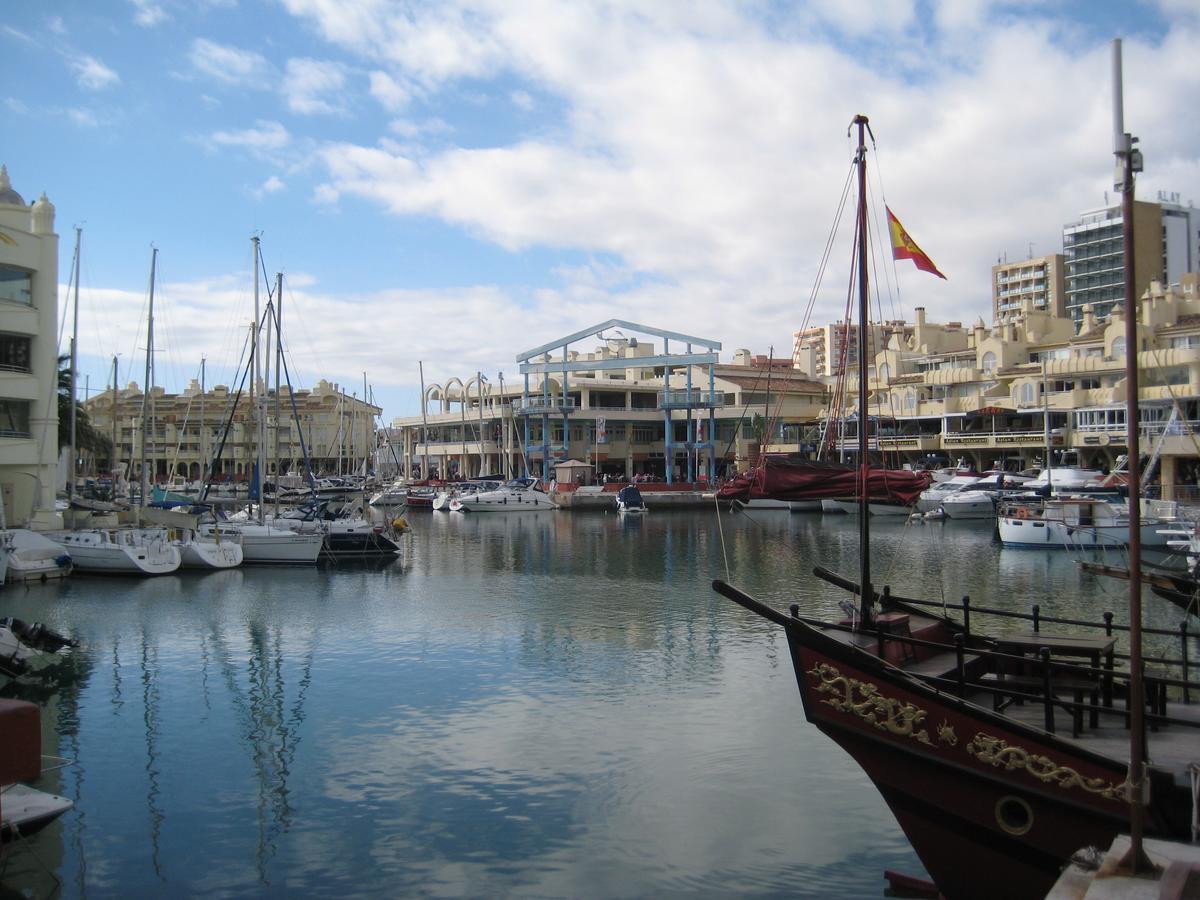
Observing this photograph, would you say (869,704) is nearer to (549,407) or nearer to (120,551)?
(120,551)

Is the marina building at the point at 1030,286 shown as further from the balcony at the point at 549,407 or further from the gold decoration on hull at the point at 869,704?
the gold decoration on hull at the point at 869,704

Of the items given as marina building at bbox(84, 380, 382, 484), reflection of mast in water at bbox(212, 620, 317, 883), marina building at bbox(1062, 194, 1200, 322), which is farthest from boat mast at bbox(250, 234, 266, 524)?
marina building at bbox(1062, 194, 1200, 322)

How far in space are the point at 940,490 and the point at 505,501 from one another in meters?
29.5

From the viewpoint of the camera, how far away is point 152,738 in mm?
14469

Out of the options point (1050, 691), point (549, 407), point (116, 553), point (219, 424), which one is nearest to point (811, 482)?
point (1050, 691)

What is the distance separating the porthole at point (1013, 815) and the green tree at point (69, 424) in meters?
44.8

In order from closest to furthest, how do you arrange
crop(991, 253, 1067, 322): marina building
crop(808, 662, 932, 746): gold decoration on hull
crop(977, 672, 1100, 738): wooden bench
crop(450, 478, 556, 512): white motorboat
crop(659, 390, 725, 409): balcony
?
crop(977, 672, 1100, 738): wooden bench, crop(808, 662, 932, 746): gold decoration on hull, crop(450, 478, 556, 512): white motorboat, crop(659, 390, 725, 409): balcony, crop(991, 253, 1067, 322): marina building

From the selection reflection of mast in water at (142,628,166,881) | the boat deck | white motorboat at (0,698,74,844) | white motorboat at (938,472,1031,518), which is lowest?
reflection of mast in water at (142,628,166,881)

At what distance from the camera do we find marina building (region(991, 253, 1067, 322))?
115375 millimetres

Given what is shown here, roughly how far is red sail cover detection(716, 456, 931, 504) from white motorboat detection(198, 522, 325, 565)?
79.1 feet

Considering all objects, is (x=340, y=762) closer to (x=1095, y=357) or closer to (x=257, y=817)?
(x=257, y=817)

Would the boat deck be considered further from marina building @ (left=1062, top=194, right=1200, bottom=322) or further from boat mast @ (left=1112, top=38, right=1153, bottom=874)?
marina building @ (left=1062, top=194, right=1200, bottom=322)

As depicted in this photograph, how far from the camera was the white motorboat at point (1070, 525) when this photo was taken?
37375 mm

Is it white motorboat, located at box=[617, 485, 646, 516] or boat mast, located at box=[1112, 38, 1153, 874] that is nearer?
boat mast, located at box=[1112, 38, 1153, 874]
